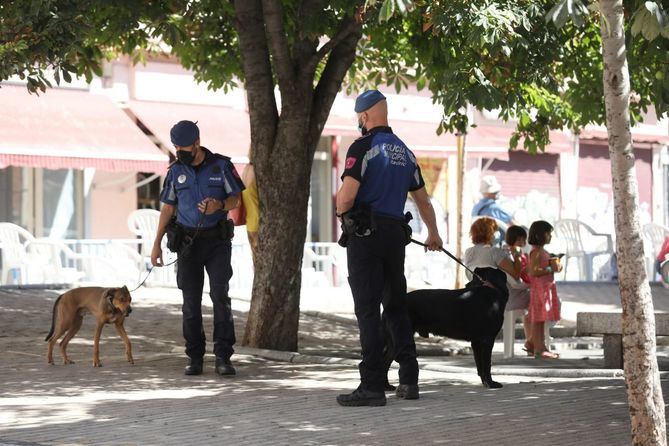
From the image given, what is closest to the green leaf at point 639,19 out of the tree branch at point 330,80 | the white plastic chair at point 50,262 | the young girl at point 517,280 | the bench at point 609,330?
the bench at point 609,330

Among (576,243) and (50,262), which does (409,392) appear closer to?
(50,262)

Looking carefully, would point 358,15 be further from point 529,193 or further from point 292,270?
point 529,193

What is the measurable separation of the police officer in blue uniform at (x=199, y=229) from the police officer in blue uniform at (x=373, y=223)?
1.91m

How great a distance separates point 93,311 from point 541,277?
4353mm

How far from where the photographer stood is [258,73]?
1335 cm

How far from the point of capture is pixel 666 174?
124ft

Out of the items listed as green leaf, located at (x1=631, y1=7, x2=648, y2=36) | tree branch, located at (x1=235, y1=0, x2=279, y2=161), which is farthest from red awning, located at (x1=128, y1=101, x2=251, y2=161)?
green leaf, located at (x1=631, y1=7, x2=648, y2=36)

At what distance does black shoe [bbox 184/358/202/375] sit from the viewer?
11484mm

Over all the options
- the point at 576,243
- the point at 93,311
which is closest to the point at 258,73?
the point at 93,311

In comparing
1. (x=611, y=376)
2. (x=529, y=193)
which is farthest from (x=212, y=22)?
(x=529, y=193)

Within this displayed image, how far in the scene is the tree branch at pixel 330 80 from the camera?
13.5 metres

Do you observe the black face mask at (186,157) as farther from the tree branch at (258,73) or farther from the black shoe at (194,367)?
the tree branch at (258,73)

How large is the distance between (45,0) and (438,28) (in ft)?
9.98

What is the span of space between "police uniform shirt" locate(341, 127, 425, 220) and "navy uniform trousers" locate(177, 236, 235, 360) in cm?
208
